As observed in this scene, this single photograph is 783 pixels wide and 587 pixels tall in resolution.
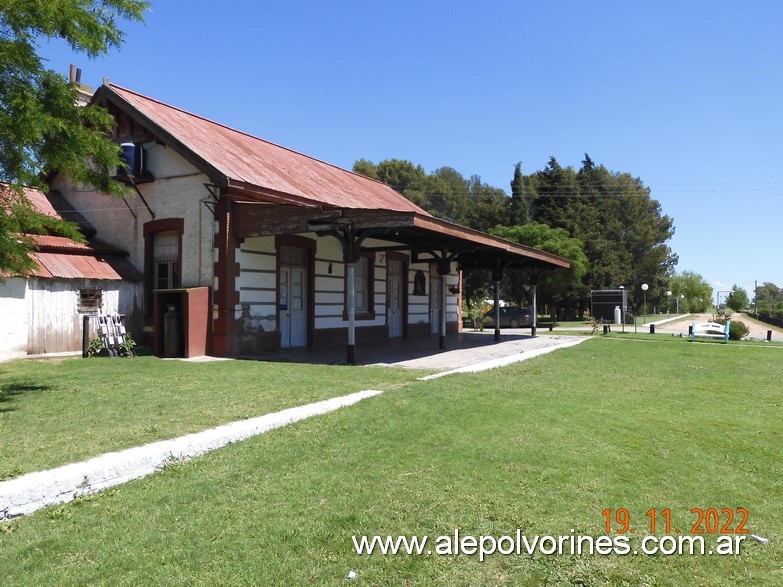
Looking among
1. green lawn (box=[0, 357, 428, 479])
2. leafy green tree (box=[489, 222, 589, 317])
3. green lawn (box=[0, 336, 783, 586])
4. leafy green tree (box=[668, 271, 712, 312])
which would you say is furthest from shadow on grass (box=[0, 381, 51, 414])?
leafy green tree (box=[668, 271, 712, 312])

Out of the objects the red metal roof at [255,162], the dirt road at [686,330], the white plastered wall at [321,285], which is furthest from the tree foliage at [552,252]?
the red metal roof at [255,162]

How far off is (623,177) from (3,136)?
252ft

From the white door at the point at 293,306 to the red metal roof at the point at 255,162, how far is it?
199 centimetres

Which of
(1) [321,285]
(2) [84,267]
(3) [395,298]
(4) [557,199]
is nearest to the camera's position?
(2) [84,267]

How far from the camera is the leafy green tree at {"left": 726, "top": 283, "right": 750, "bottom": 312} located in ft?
311

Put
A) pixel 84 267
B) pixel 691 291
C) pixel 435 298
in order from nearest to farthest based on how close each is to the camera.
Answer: pixel 84 267 < pixel 435 298 < pixel 691 291

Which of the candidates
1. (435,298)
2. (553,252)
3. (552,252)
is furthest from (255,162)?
(552,252)

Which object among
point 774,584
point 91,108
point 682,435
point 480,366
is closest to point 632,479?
point 774,584

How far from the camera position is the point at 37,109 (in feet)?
23.1

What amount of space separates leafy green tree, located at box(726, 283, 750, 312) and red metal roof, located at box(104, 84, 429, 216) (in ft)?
310

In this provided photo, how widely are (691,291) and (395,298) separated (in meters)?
90.1

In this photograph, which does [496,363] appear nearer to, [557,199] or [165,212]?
[165,212]

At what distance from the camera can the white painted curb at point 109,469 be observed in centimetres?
387

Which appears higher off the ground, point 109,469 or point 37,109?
point 37,109
